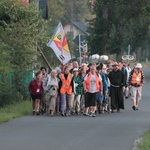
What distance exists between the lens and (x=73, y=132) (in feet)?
55.7

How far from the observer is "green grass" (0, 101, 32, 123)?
21.0 meters

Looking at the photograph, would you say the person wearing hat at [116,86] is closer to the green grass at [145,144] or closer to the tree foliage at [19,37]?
the tree foliage at [19,37]

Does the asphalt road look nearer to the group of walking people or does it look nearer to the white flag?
the group of walking people

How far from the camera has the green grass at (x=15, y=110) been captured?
21036 mm

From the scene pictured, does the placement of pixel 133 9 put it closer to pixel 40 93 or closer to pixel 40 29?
pixel 40 29

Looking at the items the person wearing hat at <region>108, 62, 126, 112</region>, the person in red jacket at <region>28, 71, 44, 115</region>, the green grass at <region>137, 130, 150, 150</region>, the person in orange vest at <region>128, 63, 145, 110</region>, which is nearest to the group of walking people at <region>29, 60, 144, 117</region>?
the person in red jacket at <region>28, 71, 44, 115</region>

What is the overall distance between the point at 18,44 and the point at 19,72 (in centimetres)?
109

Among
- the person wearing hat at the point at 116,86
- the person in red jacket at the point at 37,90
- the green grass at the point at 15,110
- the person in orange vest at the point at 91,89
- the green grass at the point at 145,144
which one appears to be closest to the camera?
the green grass at the point at 145,144

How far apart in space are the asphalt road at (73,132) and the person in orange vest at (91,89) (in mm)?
498

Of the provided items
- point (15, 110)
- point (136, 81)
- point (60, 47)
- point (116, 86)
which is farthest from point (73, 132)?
point (60, 47)

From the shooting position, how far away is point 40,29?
2977 cm

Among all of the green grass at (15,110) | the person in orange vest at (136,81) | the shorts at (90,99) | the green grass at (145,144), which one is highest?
the person in orange vest at (136,81)

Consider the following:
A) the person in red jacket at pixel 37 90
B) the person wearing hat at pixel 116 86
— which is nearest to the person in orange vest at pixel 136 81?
the person wearing hat at pixel 116 86

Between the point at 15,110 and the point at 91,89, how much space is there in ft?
8.54
